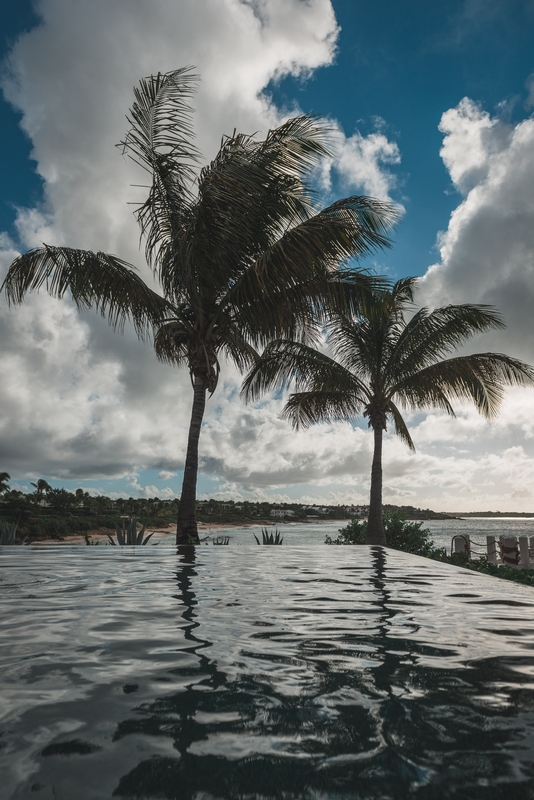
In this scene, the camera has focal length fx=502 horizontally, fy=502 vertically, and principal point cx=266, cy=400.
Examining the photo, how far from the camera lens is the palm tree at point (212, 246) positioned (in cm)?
801

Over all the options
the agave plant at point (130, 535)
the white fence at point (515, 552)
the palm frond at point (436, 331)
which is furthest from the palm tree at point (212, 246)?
the white fence at point (515, 552)

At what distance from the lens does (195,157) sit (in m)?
8.52

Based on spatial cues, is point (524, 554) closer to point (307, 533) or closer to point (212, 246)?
point (212, 246)

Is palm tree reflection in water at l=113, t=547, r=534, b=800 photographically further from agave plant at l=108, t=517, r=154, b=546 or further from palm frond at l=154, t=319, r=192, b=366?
agave plant at l=108, t=517, r=154, b=546

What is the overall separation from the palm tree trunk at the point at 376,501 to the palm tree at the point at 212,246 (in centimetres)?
480

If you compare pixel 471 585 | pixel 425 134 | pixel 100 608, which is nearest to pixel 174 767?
pixel 100 608

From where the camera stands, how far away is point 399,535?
14.3m

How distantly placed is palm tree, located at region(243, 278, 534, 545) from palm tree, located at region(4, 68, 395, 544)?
2.23 m

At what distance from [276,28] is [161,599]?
1097 centimetres

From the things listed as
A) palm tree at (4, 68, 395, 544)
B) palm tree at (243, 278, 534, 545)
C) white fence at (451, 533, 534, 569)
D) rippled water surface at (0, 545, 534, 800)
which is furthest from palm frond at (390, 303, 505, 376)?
rippled water surface at (0, 545, 534, 800)

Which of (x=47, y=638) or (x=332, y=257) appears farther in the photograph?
(x=332, y=257)

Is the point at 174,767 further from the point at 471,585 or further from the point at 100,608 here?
the point at 471,585

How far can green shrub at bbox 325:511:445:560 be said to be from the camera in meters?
13.9

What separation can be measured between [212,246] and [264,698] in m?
Result: 7.67
